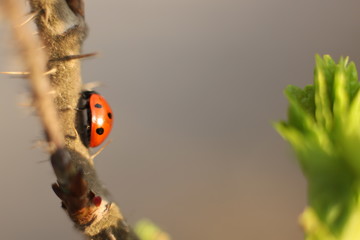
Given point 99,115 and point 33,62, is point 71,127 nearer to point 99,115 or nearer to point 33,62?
point 33,62

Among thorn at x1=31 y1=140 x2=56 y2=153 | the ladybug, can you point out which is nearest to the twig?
thorn at x1=31 y1=140 x2=56 y2=153

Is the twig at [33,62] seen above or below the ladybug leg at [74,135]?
above

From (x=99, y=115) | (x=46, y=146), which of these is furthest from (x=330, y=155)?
(x=99, y=115)

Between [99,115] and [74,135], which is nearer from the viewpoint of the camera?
[74,135]

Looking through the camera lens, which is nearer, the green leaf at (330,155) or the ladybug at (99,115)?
the green leaf at (330,155)

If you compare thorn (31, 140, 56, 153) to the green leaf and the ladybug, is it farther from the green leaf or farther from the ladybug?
the ladybug

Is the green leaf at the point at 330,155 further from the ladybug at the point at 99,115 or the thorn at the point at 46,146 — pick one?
the ladybug at the point at 99,115

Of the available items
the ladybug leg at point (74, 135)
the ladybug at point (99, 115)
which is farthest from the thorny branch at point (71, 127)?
the ladybug at point (99, 115)

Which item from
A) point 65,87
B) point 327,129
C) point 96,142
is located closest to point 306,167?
point 327,129

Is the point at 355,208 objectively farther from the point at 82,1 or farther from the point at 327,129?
the point at 82,1
